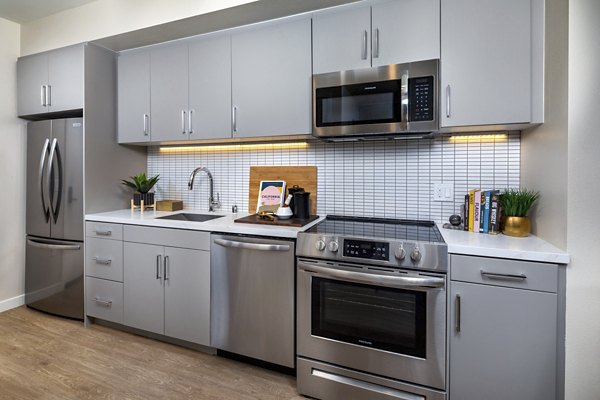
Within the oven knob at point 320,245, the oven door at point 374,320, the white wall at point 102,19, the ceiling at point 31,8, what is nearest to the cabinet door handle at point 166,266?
the oven door at point 374,320

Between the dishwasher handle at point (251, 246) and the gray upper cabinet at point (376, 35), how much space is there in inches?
45.4

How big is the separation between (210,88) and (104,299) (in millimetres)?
1841

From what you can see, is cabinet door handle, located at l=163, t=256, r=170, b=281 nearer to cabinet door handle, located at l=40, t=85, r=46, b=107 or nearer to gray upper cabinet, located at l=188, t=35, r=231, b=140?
gray upper cabinet, located at l=188, t=35, r=231, b=140

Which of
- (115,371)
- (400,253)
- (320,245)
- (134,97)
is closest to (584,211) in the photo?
(400,253)

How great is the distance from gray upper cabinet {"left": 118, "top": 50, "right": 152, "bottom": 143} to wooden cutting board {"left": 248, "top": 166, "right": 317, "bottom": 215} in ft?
3.12

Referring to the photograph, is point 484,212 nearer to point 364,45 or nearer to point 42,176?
Answer: point 364,45

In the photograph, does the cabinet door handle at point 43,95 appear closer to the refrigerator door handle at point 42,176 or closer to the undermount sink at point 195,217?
the refrigerator door handle at point 42,176

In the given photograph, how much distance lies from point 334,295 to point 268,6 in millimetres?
1832

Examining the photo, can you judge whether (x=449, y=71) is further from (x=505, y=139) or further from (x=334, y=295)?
(x=334, y=295)

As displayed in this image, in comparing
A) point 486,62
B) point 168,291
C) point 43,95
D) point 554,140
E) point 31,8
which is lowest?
point 168,291

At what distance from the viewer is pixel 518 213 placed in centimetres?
175

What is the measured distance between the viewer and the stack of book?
1.85 metres

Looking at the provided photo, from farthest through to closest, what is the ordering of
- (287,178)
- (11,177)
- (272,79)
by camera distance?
(11,177) → (287,178) → (272,79)

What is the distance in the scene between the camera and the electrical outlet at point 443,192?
85.4 inches
